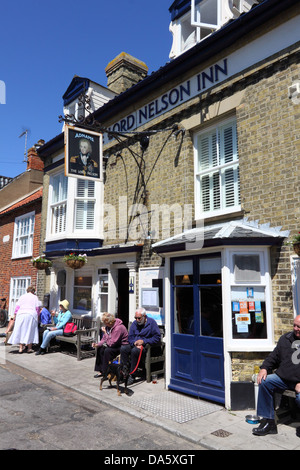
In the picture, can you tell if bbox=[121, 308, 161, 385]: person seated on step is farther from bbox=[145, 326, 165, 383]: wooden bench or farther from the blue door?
the blue door

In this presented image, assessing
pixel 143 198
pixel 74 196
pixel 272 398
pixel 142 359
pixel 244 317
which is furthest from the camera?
pixel 74 196

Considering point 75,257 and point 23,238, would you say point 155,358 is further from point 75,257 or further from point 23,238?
point 23,238

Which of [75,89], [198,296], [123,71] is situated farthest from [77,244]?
[123,71]

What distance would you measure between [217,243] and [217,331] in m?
1.53

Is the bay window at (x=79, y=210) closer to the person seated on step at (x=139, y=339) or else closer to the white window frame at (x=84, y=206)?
the white window frame at (x=84, y=206)

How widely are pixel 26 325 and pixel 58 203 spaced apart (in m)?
4.29

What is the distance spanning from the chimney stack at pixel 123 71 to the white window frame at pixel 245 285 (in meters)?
9.03

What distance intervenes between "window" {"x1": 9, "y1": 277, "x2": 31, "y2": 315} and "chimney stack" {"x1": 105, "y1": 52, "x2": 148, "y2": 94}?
819 centimetres

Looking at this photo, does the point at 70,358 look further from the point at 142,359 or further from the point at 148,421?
the point at 148,421

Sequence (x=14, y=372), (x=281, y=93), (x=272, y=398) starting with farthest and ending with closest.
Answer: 1. (x=14, y=372)
2. (x=281, y=93)
3. (x=272, y=398)

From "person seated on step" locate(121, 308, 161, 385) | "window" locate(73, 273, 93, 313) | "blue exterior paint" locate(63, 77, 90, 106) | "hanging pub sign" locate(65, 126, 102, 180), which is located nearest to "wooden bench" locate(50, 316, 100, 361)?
"window" locate(73, 273, 93, 313)

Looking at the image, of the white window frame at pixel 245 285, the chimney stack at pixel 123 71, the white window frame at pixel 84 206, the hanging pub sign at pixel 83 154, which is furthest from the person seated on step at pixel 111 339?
the chimney stack at pixel 123 71

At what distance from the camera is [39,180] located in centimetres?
1845

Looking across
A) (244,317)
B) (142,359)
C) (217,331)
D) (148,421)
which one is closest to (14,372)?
(142,359)
